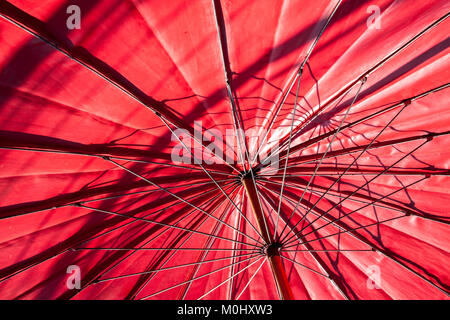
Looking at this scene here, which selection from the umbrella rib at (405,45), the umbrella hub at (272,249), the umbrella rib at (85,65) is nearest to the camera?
the umbrella rib at (85,65)

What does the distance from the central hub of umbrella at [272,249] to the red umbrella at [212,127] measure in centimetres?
1

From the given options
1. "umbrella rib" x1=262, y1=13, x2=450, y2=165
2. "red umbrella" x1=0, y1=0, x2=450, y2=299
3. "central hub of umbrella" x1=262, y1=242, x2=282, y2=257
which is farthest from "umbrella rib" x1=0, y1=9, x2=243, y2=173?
"umbrella rib" x1=262, y1=13, x2=450, y2=165

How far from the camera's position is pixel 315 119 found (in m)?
2.38

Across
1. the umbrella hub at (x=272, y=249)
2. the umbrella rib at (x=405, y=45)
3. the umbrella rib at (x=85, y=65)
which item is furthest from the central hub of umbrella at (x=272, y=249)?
the umbrella rib at (x=405, y=45)

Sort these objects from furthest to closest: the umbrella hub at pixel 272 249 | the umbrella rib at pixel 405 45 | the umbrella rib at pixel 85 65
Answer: the umbrella hub at pixel 272 249, the umbrella rib at pixel 405 45, the umbrella rib at pixel 85 65

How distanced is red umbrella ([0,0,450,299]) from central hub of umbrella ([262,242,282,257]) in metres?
0.01

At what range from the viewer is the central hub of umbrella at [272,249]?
2.36 m

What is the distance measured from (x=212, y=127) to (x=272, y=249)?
1371 mm

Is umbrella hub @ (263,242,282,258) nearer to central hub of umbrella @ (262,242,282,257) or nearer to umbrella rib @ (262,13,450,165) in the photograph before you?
central hub of umbrella @ (262,242,282,257)

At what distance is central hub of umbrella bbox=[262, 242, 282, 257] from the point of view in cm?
236

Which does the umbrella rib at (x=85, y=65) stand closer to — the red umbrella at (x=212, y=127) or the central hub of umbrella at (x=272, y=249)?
the red umbrella at (x=212, y=127)

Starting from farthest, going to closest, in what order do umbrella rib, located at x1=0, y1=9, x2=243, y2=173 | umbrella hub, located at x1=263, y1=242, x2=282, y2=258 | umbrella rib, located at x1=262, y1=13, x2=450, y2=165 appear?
umbrella hub, located at x1=263, y1=242, x2=282, y2=258 < umbrella rib, located at x1=262, y1=13, x2=450, y2=165 < umbrella rib, located at x1=0, y1=9, x2=243, y2=173

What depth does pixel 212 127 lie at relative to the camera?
2348 mm
